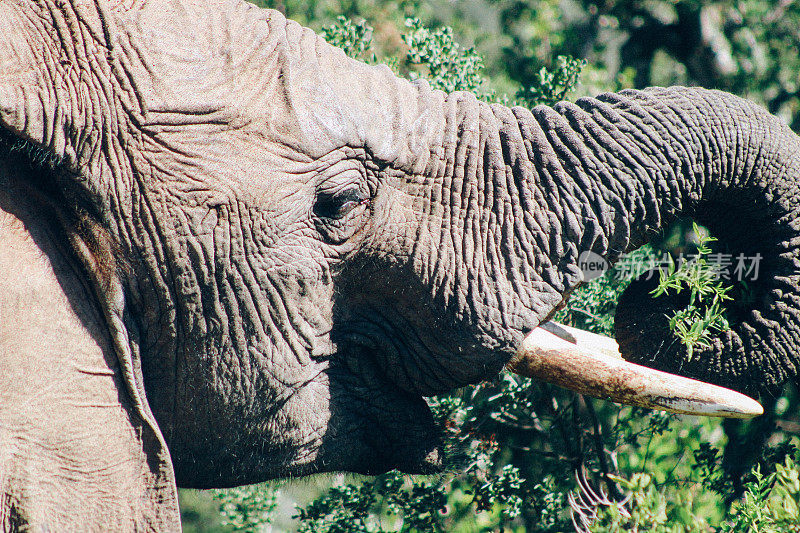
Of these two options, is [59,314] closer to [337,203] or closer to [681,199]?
[337,203]

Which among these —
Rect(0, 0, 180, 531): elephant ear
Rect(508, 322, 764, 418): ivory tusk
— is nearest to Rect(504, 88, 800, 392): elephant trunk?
Rect(508, 322, 764, 418): ivory tusk

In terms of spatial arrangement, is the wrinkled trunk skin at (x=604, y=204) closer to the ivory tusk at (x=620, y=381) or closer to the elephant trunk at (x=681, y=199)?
the elephant trunk at (x=681, y=199)

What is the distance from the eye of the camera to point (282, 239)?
2.40 meters

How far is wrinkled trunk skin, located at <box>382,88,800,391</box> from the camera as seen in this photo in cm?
255

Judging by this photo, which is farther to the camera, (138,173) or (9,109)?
(138,173)

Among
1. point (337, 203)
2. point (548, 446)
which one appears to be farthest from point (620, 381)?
point (548, 446)

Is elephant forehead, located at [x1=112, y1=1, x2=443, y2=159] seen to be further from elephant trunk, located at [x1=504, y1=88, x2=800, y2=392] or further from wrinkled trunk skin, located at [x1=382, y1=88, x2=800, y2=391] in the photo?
elephant trunk, located at [x1=504, y1=88, x2=800, y2=392]

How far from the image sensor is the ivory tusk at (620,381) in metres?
2.59

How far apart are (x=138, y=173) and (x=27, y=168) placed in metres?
0.27

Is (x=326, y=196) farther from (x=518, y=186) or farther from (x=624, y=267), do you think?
(x=624, y=267)

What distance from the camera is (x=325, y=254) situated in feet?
8.09

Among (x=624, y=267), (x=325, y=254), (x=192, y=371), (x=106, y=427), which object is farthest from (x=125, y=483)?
(x=624, y=267)

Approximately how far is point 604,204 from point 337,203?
2.54 feet

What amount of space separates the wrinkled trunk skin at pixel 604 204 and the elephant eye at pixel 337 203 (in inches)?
8.7
